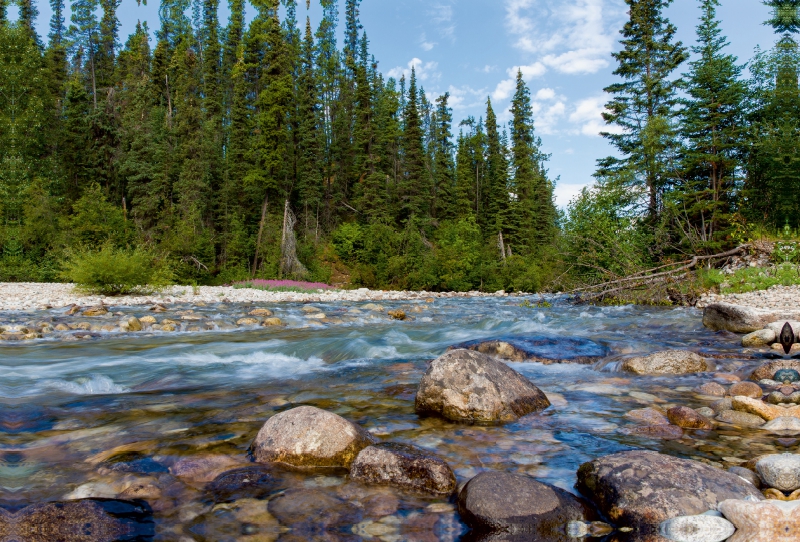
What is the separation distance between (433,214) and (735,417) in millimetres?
37905

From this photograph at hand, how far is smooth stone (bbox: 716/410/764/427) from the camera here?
3.41m

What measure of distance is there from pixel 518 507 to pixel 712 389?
10.5 ft

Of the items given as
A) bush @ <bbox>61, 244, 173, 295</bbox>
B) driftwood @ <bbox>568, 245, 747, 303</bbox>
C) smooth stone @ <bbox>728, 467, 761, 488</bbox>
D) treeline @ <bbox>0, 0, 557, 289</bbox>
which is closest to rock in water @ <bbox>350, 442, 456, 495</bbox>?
smooth stone @ <bbox>728, 467, 761, 488</bbox>

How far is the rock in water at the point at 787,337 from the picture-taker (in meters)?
5.81

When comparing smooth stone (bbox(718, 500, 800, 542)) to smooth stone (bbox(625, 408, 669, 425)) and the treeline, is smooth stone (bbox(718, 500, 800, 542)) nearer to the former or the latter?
smooth stone (bbox(625, 408, 669, 425))

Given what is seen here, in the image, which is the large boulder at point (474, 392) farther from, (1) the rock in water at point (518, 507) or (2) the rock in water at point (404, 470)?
(1) the rock in water at point (518, 507)

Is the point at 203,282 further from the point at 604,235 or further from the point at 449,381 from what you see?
Result: the point at 449,381

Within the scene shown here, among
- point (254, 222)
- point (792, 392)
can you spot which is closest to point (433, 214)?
point (254, 222)

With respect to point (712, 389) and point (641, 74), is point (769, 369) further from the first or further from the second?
point (641, 74)

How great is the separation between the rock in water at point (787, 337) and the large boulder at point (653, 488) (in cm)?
462

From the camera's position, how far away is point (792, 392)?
3.88m

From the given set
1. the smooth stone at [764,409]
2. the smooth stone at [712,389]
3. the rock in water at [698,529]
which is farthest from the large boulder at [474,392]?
the rock in water at [698,529]

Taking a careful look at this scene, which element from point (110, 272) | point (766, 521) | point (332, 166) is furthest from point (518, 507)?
point (332, 166)

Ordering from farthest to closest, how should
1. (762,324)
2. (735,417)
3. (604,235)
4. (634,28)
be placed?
(634,28)
(604,235)
(762,324)
(735,417)
